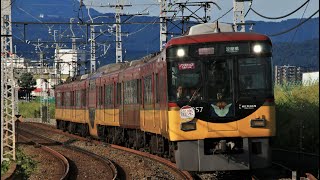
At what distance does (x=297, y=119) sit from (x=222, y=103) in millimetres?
4649

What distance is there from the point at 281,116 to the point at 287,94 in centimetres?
534

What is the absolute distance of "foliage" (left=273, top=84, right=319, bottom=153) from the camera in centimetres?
1564

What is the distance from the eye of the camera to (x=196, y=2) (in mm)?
25234

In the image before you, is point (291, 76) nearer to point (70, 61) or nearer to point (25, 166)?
point (25, 166)

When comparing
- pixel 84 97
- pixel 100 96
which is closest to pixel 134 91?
pixel 100 96

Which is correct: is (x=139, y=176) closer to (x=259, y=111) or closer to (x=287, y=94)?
(x=259, y=111)

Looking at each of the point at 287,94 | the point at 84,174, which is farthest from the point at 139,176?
the point at 287,94

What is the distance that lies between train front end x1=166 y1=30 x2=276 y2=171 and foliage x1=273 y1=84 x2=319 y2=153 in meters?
2.06

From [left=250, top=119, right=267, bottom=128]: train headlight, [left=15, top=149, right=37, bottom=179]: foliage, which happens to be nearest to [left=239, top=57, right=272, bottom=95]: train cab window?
[left=250, top=119, right=267, bottom=128]: train headlight

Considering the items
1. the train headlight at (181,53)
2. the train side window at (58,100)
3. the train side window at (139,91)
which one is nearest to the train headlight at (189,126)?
the train headlight at (181,53)

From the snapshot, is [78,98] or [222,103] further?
[78,98]

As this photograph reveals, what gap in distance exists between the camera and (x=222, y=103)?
12.7 metres

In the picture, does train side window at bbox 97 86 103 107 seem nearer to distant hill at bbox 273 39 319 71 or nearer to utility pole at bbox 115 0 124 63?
distant hill at bbox 273 39 319 71

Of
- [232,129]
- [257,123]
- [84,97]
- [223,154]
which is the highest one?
[84,97]
